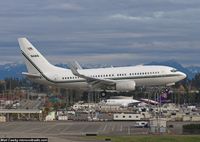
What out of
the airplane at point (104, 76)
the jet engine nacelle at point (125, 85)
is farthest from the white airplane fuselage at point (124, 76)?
the jet engine nacelle at point (125, 85)

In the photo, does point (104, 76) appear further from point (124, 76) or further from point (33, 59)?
point (33, 59)

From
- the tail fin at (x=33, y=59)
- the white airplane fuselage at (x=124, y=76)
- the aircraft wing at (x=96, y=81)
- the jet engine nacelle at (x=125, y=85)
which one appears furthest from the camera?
the tail fin at (x=33, y=59)

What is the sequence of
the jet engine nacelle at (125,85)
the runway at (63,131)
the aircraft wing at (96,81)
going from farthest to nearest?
the aircraft wing at (96,81) → the jet engine nacelle at (125,85) → the runway at (63,131)

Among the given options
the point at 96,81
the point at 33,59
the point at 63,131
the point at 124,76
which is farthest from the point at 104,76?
the point at 63,131

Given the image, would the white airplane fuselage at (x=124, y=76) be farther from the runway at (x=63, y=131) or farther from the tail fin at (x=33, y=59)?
the runway at (x=63, y=131)

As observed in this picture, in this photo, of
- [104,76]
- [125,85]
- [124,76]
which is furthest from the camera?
[104,76]

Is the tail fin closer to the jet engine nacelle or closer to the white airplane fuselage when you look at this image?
the white airplane fuselage

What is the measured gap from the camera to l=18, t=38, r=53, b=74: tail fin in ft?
389

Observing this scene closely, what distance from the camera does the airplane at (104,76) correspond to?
355ft

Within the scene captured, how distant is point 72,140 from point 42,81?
4815 centimetres

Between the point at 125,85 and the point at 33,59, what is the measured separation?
69.6 ft

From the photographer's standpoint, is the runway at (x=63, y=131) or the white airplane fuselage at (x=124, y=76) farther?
the white airplane fuselage at (x=124, y=76)

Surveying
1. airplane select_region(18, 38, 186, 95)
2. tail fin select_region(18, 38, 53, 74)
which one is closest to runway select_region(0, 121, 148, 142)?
airplane select_region(18, 38, 186, 95)

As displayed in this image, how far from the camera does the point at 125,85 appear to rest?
108 metres
